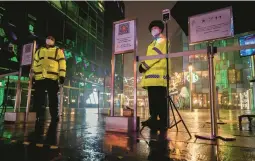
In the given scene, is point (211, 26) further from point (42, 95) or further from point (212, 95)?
point (42, 95)

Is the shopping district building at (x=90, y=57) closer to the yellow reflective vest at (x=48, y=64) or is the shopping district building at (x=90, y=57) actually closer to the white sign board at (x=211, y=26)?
the yellow reflective vest at (x=48, y=64)

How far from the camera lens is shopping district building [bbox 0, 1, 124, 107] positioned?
34.1 feet

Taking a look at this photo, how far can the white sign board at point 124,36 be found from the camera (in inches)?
149

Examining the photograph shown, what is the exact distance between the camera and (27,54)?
539 centimetres

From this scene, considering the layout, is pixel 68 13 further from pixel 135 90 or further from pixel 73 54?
pixel 135 90

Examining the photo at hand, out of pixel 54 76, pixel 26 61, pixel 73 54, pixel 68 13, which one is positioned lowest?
pixel 54 76

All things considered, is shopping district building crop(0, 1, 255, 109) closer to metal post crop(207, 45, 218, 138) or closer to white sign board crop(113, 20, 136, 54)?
metal post crop(207, 45, 218, 138)

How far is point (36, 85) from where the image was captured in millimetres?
5316

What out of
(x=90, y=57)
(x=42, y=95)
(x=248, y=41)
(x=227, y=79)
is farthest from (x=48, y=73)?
(x=227, y=79)

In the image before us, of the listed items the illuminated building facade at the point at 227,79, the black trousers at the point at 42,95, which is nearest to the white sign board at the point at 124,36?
the black trousers at the point at 42,95

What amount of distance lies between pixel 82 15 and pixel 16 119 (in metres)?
17.6

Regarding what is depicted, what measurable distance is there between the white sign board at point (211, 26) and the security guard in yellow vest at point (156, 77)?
32.7 inches

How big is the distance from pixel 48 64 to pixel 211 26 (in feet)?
12.8

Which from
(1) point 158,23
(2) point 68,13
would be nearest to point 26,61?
(1) point 158,23
